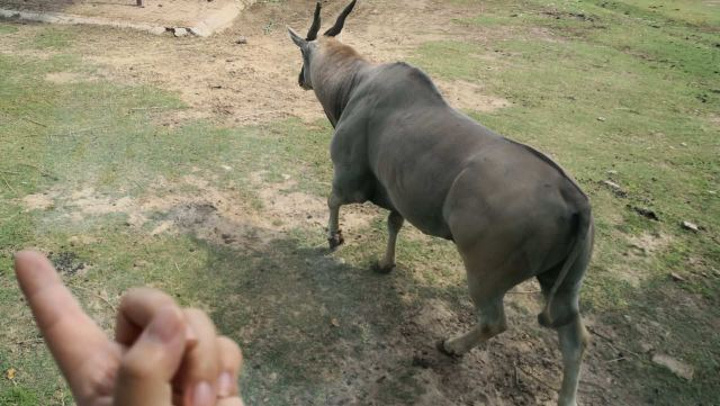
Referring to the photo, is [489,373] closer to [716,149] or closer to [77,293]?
[77,293]

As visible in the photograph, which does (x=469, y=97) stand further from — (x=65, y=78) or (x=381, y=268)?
(x=65, y=78)

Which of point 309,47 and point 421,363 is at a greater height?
point 309,47

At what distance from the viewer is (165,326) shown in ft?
2.38

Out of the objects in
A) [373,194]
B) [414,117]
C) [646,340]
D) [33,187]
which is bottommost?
[33,187]

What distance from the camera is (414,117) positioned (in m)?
4.03

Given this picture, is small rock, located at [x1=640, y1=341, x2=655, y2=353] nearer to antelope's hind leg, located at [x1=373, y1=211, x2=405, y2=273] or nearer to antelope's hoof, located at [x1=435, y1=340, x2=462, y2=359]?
antelope's hoof, located at [x1=435, y1=340, x2=462, y2=359]

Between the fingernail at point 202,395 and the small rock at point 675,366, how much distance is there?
4.12 metres

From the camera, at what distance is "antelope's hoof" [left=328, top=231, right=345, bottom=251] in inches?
199

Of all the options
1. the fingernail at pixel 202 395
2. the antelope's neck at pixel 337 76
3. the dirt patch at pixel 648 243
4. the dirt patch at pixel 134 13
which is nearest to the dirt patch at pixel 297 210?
the antelope's neck at pixel 337 76

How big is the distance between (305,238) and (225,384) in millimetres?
4268

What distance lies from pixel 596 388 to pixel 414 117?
2209 millimetres

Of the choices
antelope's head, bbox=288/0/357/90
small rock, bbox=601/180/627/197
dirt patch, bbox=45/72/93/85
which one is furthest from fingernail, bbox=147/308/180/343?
dirt patch, bbox=45/72/93/85

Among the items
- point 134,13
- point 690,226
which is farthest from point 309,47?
point 134,13

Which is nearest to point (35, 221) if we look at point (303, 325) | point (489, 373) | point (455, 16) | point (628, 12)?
point (303, 325)
